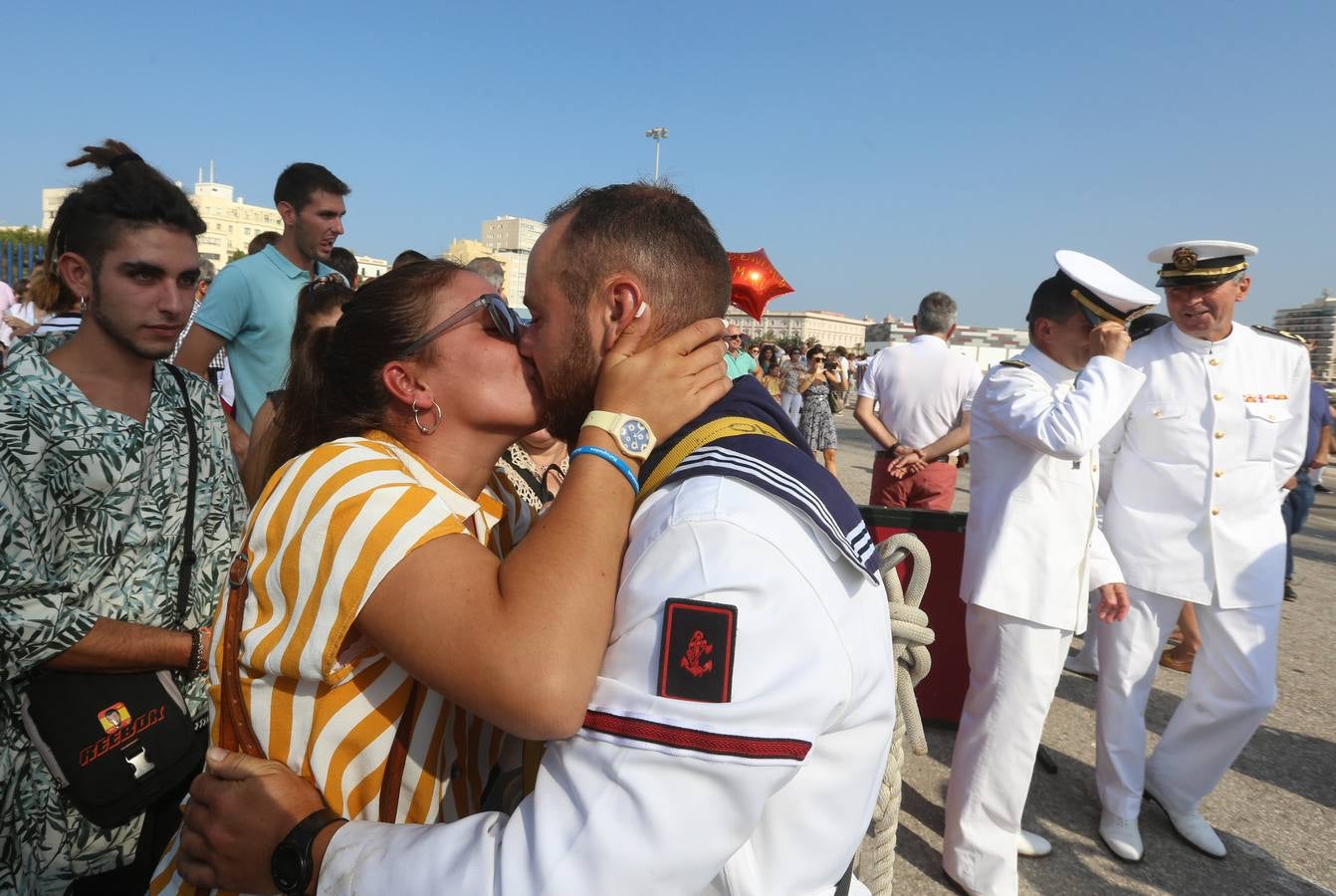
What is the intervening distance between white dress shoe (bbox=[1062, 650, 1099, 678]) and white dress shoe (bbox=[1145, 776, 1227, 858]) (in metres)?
1.53

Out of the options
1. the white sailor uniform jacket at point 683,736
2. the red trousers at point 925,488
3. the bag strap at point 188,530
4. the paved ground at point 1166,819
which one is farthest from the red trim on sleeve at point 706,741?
the red trousers at point 925,488

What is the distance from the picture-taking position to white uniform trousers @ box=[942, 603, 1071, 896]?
3154mm

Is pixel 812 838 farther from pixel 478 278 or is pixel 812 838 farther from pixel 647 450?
pixel 478 278

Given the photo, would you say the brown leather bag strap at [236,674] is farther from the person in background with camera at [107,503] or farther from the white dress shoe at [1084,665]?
the white dress shoe at [1084,665]

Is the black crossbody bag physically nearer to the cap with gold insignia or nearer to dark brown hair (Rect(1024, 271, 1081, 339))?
dark brown hair (Rect(1024, 271, 1081, 339))

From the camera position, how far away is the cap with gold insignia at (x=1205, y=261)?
363 cm

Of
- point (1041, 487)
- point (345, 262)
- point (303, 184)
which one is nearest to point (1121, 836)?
point (1041, 487)

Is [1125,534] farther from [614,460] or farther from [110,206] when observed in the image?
[110,206]

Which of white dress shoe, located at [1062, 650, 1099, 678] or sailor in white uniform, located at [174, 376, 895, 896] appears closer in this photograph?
sailor in white uniform, located at [174, 376, 895, 896]

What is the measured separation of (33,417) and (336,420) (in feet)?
2.71

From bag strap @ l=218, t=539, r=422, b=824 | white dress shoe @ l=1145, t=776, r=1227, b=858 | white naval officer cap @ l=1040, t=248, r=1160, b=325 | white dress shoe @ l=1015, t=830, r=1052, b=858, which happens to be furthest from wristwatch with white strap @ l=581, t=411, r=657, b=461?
white dress shoe @ l=1145, t=776, r=1227, b=858

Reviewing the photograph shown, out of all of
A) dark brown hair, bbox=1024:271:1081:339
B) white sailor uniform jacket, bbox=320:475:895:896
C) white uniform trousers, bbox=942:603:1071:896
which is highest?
dark brown hair, bbox=1024:271:1081:339

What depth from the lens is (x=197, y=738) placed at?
6.82 feet

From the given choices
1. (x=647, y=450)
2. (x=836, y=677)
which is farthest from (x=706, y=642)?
(x=647, y=450)
